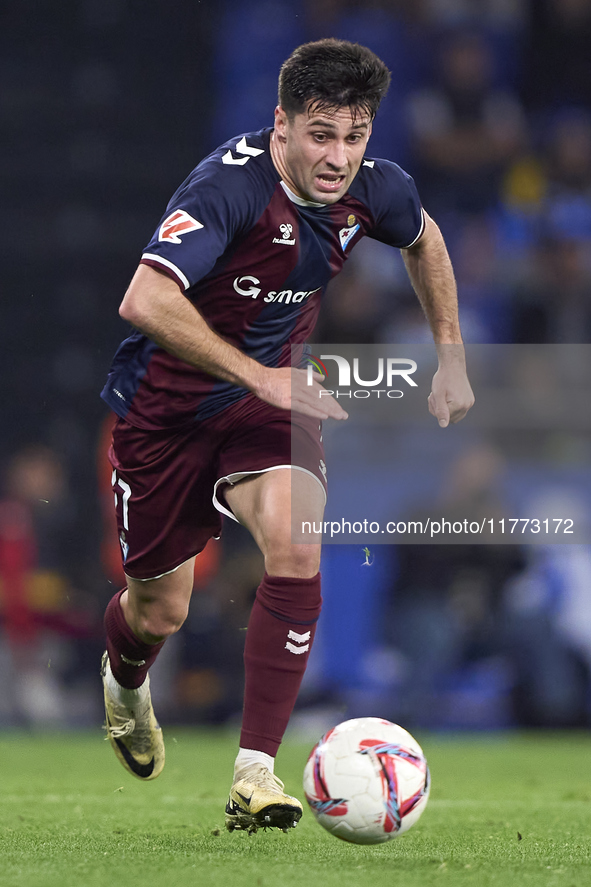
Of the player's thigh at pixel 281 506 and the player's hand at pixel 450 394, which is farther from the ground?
the player's hand at pixel 450 394

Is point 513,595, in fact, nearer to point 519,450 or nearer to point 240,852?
point 519,450

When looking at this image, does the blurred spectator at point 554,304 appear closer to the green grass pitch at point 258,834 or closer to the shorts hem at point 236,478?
the green grass pitch at point 258,834

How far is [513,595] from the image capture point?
838 centimetres

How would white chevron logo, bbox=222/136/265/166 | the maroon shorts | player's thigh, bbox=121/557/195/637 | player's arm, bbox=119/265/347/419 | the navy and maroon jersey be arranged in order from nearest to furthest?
player's arm, bbox=119/265/347/419
the navy and maroon jersey
white chevron logo, bbox=222/136/265/166
the maroon shorts
player's thigh, bbox=121/557/195/637

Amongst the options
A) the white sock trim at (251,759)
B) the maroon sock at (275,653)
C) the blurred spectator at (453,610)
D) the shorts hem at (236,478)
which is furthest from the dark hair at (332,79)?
the blurred spectator at (453,610)

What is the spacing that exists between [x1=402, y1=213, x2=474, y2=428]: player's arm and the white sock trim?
1391 millimetres

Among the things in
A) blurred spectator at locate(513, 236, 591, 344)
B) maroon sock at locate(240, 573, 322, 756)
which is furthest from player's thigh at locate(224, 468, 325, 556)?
blurred spectator at locate(513, 236, 591, 344)

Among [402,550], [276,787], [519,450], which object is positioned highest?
[519,450]

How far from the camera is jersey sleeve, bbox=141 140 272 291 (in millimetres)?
3564

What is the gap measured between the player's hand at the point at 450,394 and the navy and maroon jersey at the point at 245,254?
0.51 m

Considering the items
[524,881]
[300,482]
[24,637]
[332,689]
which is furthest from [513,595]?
[524,881]

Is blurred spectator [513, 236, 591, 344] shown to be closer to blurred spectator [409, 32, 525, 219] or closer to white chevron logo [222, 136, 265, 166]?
blurred spectator [409, 32, 525, 219]

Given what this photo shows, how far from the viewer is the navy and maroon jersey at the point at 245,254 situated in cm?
366

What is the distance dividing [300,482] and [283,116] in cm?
120
